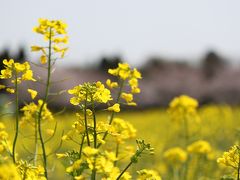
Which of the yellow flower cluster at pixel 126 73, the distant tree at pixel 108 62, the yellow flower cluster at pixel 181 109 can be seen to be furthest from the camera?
the distant tree at pixel 108 62

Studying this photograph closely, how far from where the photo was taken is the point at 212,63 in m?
31.1

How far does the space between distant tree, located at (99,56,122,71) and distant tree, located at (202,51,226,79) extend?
4297 millimetres

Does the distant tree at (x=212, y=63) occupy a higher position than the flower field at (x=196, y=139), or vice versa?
the flower field at (x=196, y=139)

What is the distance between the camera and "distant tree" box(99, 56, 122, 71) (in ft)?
99.6

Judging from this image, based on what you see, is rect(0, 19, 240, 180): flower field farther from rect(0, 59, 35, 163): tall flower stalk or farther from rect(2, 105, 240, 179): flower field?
rect(2, 105, 240, 179): flower field

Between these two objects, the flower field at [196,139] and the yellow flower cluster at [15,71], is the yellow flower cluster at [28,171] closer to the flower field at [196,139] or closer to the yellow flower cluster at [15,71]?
the yellow flower cluster at [15,71]

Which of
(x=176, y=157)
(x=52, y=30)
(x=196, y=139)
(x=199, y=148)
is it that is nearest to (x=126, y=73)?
(x=52, y=30)

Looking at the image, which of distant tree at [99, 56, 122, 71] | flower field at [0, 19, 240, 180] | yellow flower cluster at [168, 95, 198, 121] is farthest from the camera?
distant tree at [99, 56, 122, 71]

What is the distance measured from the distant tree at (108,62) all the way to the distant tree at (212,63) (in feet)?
14.1

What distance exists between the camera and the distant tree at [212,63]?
3042 cm

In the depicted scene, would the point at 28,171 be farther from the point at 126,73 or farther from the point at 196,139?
the point at 196,139

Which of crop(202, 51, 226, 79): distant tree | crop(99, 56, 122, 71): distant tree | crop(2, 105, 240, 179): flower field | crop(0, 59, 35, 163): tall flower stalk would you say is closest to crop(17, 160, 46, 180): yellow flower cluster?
crop(0, 59, 35, 163): tall flower stalk

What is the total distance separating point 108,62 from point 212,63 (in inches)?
203

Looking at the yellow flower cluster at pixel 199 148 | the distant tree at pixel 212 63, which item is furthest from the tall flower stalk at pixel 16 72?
the distant tree at pixel 212 63
